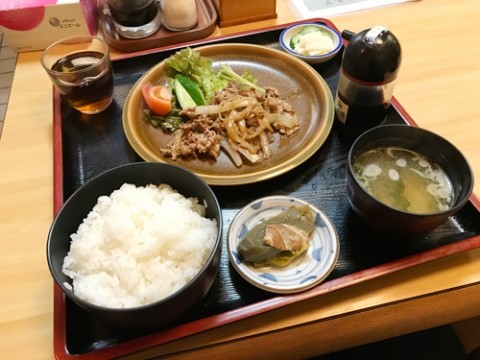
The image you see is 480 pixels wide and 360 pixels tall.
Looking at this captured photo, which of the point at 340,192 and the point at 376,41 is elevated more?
the point at 376,41

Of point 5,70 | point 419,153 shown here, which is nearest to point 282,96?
point 419,153

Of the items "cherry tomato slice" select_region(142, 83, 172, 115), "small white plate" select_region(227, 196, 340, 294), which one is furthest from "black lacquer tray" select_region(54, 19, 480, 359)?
"cherry tomato slice" select_region(142, 83, 172, 115)

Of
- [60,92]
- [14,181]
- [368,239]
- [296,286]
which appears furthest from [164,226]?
[60,92]

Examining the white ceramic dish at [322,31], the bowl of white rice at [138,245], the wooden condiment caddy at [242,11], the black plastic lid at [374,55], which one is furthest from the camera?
the wooden condiment caddy at [242,11]

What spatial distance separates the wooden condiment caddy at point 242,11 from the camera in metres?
2.03

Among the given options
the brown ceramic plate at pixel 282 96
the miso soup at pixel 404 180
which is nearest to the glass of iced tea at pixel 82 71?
the brown ceramic plate at pixel 282 96

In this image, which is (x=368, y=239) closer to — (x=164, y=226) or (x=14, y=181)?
(x=164, y=226)

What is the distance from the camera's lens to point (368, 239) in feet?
4.00

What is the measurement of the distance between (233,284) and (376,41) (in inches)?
34.5

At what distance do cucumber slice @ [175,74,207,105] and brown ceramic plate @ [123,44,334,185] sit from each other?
0.11 metres

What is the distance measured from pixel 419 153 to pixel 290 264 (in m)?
0.55

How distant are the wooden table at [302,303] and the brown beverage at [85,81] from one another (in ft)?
0.60

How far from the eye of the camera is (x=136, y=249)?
3.41 ft

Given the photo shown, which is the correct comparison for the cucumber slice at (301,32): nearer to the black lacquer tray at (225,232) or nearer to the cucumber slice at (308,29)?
the cucumber slice at (308,29)
